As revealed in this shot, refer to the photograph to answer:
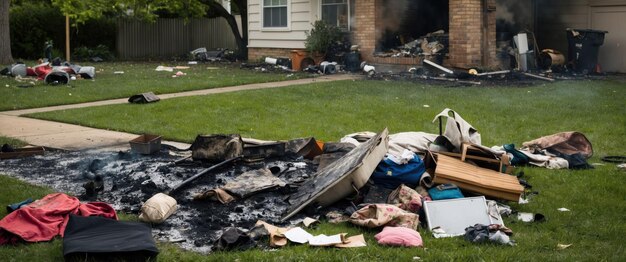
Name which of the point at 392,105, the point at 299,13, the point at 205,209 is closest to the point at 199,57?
the point at 299,13

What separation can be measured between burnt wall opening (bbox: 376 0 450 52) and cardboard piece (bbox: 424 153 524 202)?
13.9 m

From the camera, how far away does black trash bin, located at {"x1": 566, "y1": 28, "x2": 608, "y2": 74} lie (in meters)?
17.8

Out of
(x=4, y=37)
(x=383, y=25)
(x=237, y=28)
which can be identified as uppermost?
(x=237, y=28)

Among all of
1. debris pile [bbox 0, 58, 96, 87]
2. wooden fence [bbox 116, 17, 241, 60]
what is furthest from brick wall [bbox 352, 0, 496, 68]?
wooden fence [bbox 116, 17, 241, 60]

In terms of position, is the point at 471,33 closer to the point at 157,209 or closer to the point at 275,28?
the point at 275,28

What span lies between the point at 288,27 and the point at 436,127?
1328 cm

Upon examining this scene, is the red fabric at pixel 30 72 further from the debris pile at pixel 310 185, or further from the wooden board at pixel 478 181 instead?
the wooden board at pixel 478 181

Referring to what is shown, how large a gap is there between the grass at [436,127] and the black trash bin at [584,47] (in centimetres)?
219

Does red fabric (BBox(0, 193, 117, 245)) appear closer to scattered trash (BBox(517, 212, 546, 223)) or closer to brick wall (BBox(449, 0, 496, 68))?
scattered trash (BBox(517, 212, 546, 223))

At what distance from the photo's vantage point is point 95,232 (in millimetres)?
5234

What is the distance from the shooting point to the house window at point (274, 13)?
23.6m

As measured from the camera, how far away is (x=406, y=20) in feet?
68.2

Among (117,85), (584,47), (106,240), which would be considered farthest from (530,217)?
(584,47)

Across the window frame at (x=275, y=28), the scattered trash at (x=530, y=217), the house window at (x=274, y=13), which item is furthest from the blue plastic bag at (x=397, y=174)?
the house window at (x=274, y=13)
